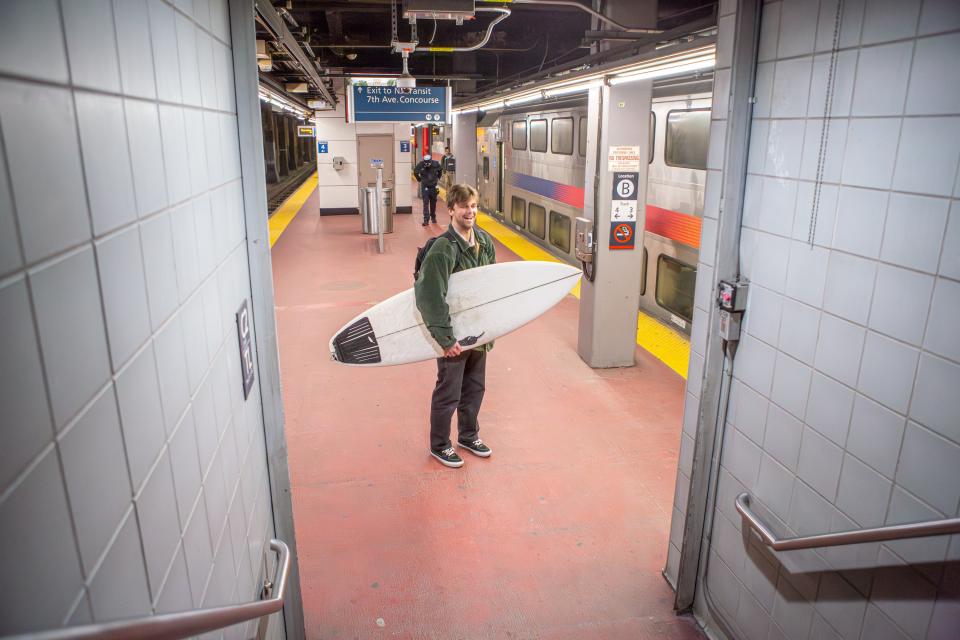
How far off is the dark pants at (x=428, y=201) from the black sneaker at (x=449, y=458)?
9.66 m

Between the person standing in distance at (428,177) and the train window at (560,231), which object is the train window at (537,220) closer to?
the train window at (560,231)

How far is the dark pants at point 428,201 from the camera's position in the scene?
13312mm

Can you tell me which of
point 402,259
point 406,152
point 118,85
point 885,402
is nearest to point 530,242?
point 402,259

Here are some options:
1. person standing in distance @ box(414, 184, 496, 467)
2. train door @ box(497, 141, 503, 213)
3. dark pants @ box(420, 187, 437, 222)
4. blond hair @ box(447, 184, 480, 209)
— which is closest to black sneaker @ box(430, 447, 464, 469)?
person standing in distance @ box(414, 184, 496, 467)

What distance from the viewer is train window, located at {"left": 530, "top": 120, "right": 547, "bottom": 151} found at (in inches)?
411

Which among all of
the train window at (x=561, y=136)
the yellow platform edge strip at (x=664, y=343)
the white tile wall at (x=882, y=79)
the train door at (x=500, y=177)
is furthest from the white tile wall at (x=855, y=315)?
the train door at (x=500, y=177)

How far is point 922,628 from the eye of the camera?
1796 mm

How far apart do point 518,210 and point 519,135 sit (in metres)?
1.55

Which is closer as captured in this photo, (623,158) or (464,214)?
(464,214)

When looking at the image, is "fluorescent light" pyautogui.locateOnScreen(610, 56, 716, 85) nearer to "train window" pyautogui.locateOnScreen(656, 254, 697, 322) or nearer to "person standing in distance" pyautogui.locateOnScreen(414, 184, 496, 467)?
"person standing in distance" pyautogui.locateOnScreen(414, 184, 496, 467)

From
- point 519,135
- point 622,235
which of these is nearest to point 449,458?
point 622,235

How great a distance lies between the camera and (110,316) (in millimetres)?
1101

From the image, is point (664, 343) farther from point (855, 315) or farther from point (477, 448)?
point (855, 315)

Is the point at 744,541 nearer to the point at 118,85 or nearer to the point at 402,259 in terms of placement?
the point at 118,85
